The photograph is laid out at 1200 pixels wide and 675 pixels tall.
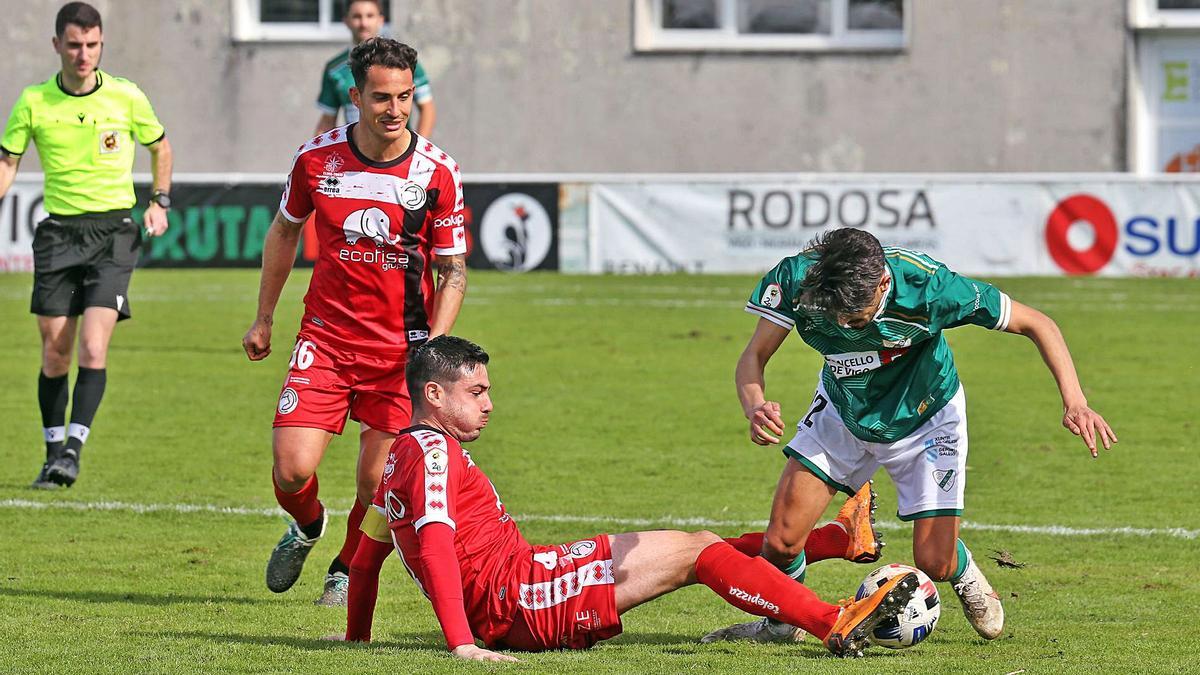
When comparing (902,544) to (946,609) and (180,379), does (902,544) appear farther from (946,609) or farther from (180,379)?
(180,379)

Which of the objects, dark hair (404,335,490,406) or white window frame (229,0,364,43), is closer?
dark hair (404,335,490,406)

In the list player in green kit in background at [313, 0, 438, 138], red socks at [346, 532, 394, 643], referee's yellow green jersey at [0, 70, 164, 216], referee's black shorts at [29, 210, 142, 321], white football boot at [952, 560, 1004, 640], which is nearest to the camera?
red socks at [346, 532, 394, 643]

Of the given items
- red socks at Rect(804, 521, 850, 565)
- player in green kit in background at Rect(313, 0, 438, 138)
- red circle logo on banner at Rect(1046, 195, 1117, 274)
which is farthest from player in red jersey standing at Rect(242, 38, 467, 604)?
red circle logo on banner at Rect(1046, 195, 1117, 274)

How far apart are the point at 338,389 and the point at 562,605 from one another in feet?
4.99

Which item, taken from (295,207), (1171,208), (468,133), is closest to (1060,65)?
(1171,208)

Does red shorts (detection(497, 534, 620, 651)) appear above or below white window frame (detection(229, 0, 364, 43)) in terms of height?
below

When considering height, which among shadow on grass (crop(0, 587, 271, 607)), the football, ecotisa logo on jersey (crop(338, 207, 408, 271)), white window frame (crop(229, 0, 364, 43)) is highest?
white window frame (crop(229, 0, 364, 43))

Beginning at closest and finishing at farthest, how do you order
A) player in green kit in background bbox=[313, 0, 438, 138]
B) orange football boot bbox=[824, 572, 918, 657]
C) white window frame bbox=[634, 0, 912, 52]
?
orange football boot bbox=[824, 572, 918, 657], player in green kit in background bbox=[313, 0, 438, 138], white window frame bbox=[634, 0, 912, 52]

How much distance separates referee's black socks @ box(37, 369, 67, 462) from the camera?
30.2 ft

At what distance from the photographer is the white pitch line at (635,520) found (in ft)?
26.9

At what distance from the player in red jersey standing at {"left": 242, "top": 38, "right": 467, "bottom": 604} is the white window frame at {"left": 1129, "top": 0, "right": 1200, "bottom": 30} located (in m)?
20.2

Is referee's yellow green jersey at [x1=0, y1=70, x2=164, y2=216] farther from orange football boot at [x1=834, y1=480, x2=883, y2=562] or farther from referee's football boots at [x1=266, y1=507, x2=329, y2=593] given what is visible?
orange football boot at [x1=834, y1=480, x2=883, y2=562]

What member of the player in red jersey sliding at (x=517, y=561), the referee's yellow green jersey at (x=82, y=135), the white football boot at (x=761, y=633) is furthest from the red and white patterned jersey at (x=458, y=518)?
the referee's yellow green jersey at (x=82, y=135)

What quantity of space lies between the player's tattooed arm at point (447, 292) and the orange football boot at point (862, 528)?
61.2 inches
